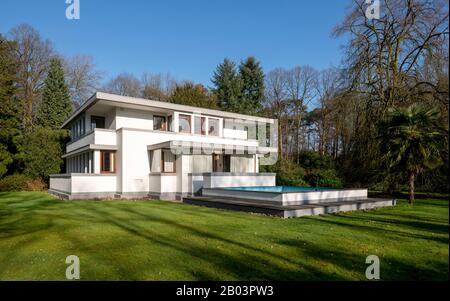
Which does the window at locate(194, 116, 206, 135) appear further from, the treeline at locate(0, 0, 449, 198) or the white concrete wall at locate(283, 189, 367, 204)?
the white concrete wall at locate(283, 189, 367, 204)

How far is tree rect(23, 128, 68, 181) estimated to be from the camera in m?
27.7

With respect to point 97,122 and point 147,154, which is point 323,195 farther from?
point 97,122

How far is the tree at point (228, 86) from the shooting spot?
4288cm

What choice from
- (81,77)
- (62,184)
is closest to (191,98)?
(81,77)

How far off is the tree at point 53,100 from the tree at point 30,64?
1089 mm

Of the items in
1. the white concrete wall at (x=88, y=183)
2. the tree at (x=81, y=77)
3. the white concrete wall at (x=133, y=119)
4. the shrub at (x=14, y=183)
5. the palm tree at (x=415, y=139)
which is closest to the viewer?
the palm tree at (x=415, y=139)

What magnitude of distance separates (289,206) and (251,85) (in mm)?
34808

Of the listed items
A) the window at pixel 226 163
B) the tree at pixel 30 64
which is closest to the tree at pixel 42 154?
the tree at pixel 30 64

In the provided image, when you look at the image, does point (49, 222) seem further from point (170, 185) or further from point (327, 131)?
point (327, 131)

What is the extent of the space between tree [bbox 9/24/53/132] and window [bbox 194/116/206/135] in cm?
2466

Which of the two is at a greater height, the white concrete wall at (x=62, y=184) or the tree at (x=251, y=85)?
the tree at (x=251, y=85)

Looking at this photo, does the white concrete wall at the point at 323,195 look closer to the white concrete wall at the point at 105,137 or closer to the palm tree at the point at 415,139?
the palm tree at the point at 415,139

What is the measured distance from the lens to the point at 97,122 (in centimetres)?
2281
